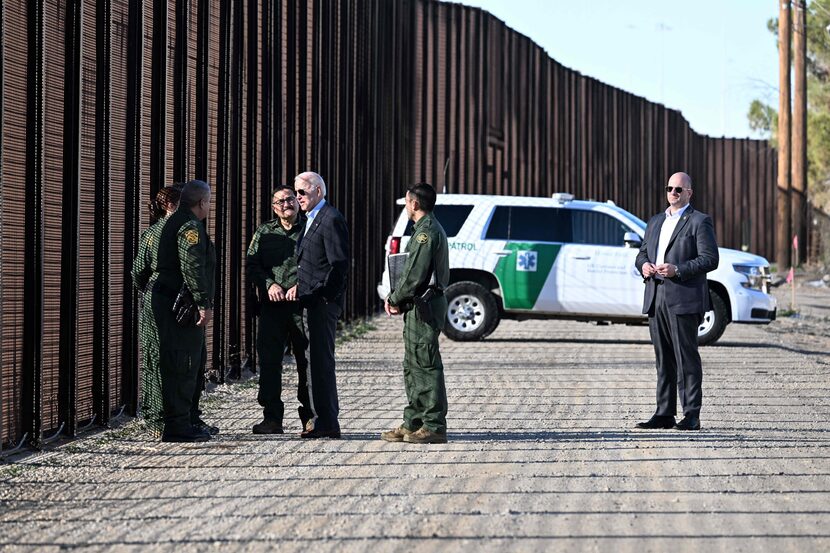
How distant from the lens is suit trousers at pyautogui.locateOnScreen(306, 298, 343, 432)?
9.30 meters

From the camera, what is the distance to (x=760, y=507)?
695 cm

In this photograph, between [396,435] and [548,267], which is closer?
[396,435]

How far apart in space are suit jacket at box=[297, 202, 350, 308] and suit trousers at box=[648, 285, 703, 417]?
2248 mm

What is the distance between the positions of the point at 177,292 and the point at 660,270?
3.19m

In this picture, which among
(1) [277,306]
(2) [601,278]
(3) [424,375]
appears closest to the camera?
(3) [424,375]

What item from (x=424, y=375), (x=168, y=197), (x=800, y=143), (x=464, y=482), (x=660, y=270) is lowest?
(x=464, y=482)

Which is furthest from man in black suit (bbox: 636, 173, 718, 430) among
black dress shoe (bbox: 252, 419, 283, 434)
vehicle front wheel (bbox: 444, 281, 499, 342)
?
vehicle front wheel (bbox: 444, 281, 499, 342)

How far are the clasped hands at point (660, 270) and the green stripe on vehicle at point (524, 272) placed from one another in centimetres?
851

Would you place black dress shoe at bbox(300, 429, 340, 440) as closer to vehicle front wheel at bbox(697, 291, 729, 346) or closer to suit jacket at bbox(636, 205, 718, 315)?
suit jacket at bbox(636, 205, 718, 315)

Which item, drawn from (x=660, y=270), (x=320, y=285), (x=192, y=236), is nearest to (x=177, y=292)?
(x=192, y=236)

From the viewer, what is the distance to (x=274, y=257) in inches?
373

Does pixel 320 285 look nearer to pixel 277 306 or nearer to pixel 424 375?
pixel 277 306

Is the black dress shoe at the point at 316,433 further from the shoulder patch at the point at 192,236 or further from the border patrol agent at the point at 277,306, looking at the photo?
the shoulder patch at the point at 192,236

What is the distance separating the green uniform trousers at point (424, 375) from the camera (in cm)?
914
